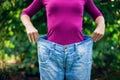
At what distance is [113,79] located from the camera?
21.9 feet

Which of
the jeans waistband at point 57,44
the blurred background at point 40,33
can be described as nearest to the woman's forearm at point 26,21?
the jeans waistband at point 57,44

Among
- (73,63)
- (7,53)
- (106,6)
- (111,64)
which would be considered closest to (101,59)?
(111,64)

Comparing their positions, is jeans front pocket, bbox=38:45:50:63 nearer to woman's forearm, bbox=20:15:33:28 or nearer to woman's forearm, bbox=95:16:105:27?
woman's forearm, bbox=20:15:33:28

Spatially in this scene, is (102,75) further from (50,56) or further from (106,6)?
(50,56)

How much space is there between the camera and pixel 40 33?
19.7ft

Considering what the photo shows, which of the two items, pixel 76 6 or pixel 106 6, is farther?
pixel 106 6

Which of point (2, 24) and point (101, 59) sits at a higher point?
point (2, 24)

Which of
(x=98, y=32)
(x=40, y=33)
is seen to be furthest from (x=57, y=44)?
(x=40, y=33)

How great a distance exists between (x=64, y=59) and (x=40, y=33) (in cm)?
296

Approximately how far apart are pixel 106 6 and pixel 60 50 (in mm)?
3122

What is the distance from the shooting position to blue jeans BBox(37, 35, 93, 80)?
3.08 metres

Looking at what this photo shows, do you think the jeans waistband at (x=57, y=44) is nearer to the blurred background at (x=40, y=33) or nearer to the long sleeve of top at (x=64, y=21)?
the long sleeve of top at (x=64, y=21)

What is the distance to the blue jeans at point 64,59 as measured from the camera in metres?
3.08

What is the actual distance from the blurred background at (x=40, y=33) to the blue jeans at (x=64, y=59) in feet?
9.24
